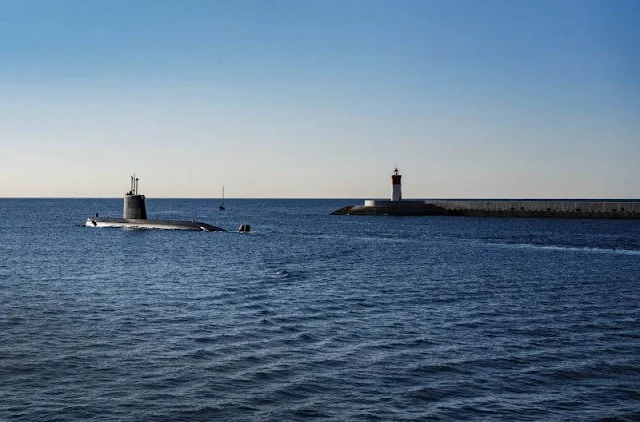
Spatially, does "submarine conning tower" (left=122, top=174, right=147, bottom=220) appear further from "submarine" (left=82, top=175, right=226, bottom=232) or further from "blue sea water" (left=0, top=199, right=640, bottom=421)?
"blue sea water" (left=0, top=199, right=640, bottom=421)

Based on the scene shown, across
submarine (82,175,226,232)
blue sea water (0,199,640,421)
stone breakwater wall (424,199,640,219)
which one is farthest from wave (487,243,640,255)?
stone breakwater wall (424,199,640,219)

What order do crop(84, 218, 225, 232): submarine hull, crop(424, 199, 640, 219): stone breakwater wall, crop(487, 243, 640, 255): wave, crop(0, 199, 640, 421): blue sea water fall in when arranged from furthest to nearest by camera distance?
1. crop(424, 199, 640, 219): stone breakwater wall
2. crop(84, 218, 225, 232): submarine hull
3. crop(487, 243, 640, 255): wave
4. crop(0, 199, 640, 421): blue sea water

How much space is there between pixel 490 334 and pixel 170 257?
43.0m

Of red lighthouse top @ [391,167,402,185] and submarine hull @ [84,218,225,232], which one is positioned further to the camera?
red lighthouse top @ [391,167,402,185]

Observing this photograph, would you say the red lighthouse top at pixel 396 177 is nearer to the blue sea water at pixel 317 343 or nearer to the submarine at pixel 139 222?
the submarine at pixel 139 222

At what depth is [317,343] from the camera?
25.2 m

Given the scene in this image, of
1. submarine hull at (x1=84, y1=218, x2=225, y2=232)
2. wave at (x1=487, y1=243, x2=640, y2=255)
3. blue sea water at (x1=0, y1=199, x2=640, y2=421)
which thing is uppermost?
submarine hull at (x1=84, y1=218, x2=225, y2=232)

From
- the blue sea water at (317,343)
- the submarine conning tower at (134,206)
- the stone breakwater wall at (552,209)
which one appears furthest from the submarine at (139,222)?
the stone breakwater wall at (552,209)

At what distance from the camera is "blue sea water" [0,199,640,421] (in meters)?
17.9

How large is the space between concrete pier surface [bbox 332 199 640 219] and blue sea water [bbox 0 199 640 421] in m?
97.6

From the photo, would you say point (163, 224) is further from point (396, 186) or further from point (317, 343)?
point (317, 343)

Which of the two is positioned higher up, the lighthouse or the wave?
the lighthouse

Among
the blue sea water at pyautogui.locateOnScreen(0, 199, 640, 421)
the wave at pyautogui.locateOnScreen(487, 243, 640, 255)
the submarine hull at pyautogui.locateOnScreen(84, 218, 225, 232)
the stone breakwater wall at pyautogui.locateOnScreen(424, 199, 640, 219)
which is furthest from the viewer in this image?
the stone breakwater wall at pyautogui.locateOnScreen(424, 199, 640, 219)

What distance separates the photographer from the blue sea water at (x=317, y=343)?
17859mm
